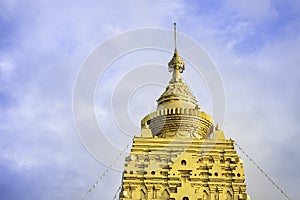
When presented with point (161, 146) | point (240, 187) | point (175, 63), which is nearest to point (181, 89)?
point (175, 63)

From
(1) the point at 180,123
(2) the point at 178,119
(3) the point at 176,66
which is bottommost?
(1) the point at 180,123

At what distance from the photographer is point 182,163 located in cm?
3075

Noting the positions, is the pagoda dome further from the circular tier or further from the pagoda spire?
→ the pagoda spire

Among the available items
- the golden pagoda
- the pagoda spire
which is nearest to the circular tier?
the golden pagoda

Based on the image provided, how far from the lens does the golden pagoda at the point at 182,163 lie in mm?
29844

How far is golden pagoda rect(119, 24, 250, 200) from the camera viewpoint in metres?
29.8

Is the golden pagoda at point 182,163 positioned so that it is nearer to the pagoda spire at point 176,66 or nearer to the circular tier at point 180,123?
the circular tier at point 180,123

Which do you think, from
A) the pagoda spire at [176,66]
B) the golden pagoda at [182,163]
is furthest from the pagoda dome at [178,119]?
the pagoda spire at [176,66]

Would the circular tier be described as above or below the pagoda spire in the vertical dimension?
below

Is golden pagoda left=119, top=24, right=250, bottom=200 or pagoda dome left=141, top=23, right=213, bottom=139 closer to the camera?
golden pagoda left=119, top=24, right=250, bottom=200

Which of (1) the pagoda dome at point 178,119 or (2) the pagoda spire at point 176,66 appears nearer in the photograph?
(1) the pagoda dome at point 178,119

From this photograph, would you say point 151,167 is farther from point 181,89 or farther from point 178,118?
point 181,89

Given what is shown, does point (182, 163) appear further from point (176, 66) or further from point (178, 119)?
point (176, 66)

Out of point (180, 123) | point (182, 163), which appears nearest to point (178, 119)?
point (180, 123)
